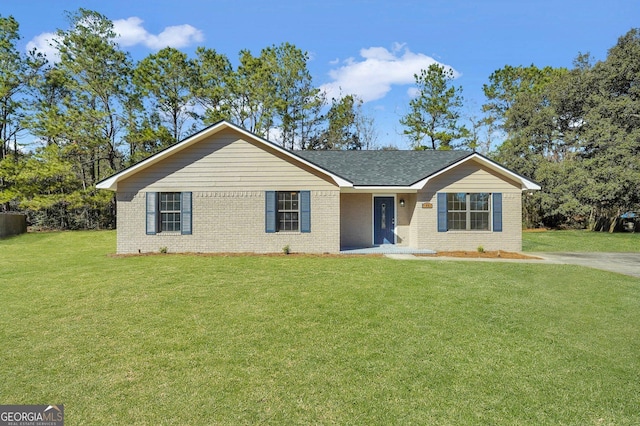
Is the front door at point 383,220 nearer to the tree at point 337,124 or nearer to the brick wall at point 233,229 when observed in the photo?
the brick wall at point 233,229

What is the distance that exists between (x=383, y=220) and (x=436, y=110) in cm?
2198

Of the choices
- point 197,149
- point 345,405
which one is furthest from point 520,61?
point 345,405

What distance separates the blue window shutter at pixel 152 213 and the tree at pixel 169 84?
1743 centimetres

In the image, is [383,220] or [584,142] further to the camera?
[584,142]

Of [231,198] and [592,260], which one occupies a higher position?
[231,198]

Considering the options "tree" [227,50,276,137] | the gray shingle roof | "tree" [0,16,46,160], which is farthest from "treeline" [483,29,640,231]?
"tree" [0,16,46,160]

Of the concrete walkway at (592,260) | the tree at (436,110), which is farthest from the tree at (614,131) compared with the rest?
the concrete walkway at (592,260)

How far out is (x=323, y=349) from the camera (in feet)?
13.9

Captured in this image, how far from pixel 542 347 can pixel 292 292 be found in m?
4.43

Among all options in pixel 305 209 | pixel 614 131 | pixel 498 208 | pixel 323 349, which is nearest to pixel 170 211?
pixel 305 209

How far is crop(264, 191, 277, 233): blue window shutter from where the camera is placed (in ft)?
41.7

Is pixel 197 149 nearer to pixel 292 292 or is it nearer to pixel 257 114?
pixel 292 292

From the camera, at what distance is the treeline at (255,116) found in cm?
2300

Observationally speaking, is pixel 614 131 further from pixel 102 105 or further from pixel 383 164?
pixel 102 105
